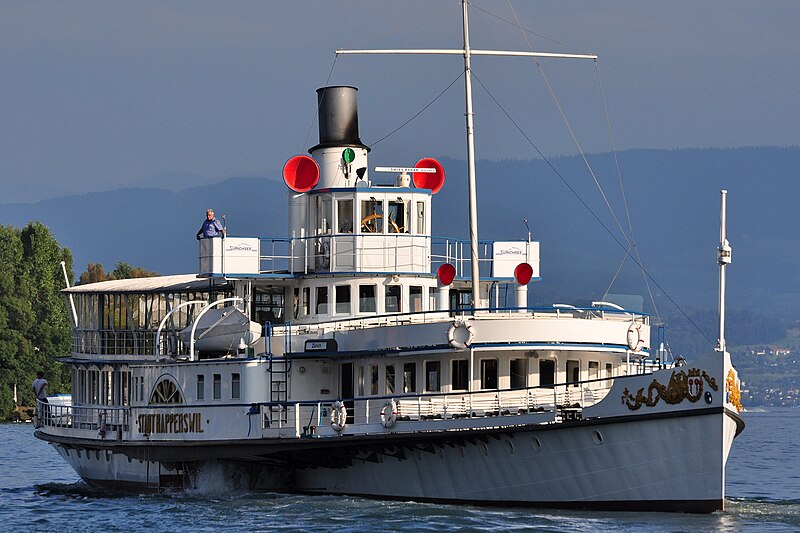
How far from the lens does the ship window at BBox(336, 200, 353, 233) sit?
37.0 m

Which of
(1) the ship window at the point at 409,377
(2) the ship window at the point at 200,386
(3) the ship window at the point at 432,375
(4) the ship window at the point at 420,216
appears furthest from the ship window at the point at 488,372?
(2) the ship window at the point at 200,386

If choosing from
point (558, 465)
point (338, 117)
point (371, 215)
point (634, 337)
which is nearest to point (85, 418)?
point (371, 215)

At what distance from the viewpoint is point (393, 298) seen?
119ft

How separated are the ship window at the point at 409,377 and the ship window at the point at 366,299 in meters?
3.24

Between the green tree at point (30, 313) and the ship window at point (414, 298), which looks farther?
the green tree at point (30, 313)

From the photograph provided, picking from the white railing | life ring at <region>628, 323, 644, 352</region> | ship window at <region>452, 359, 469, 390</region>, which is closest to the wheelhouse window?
ship window at <region>452, 359, 469, 390</region>

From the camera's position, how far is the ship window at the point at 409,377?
32.8 meters

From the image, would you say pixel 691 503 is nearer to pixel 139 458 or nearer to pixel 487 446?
pixel 487 446

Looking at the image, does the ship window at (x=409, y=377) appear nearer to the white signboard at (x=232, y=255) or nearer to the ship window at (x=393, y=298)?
the ship window at (x=393, y=298)

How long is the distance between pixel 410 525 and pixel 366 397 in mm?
4616

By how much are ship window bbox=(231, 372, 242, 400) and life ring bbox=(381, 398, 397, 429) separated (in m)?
4.22

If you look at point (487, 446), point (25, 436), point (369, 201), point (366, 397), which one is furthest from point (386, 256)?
point (25, 436)

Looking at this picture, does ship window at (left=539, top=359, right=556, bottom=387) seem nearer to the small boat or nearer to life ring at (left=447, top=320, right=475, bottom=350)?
life ring at (left=447, top=320, right=475, bottom=350)

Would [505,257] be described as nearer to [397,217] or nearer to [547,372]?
[397,217]
